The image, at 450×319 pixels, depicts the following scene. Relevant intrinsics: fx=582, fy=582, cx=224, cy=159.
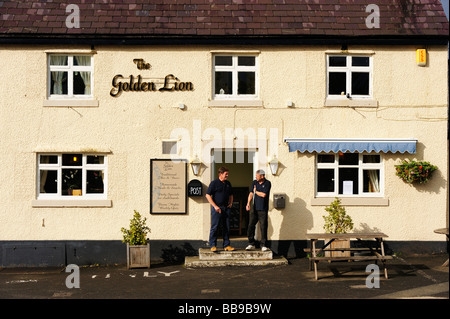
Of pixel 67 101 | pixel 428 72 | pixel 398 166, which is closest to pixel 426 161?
pixel 398 166

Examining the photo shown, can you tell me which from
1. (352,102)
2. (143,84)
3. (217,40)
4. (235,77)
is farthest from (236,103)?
(352,102)

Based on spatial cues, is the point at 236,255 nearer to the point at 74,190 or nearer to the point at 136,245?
the point at 136,245

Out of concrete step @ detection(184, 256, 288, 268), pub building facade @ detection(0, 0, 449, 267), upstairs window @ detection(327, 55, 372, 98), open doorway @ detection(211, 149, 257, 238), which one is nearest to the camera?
concrete step @ detection(184, 256, 288, 268)

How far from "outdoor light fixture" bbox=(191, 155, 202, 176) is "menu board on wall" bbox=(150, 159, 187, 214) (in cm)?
20

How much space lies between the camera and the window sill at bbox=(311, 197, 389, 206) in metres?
13.4

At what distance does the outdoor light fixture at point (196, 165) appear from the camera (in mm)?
13289

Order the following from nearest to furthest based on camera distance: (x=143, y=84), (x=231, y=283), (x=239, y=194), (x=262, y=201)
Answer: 1. (x=231, y=283)
2. (x=262, y=201)
3. (x=143, y=84)
4. (x=239, y=194)

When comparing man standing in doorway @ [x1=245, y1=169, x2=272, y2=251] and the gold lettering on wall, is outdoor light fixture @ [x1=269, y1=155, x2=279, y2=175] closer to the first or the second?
man standing in doorway @ [x1=245, y1=169, x2=272, y2=251]

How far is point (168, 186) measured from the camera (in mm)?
13383

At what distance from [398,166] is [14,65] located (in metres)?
9.13

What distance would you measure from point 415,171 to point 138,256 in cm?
642

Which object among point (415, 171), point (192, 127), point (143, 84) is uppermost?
point (143, 84)

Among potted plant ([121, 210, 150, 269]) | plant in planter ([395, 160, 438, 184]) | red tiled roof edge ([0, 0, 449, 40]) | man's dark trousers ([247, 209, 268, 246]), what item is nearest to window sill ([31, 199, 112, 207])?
potted plant ([121, 210, 150, 269])

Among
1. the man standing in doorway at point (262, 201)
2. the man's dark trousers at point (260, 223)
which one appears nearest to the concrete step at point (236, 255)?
the man standing in doorway at point (262, 201)
